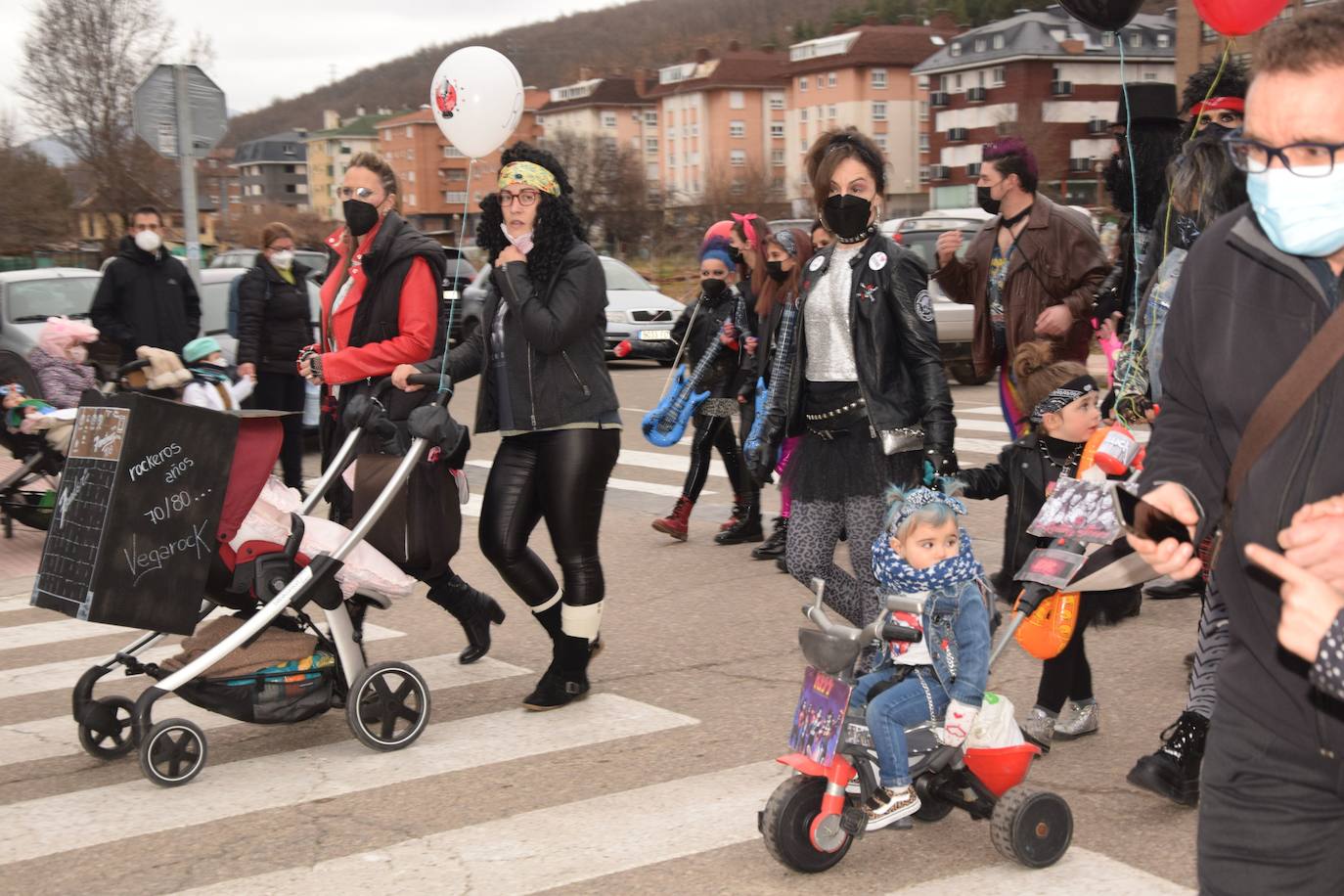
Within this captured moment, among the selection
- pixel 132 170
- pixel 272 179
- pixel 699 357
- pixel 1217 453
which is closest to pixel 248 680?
pixel 1217 453

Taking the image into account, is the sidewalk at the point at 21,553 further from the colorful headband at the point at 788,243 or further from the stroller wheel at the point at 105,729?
the colorful headband at the point at 788,243

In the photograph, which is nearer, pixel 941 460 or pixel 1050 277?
pixel 941 460

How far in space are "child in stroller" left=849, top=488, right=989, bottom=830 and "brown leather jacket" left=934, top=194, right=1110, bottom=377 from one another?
261 cm

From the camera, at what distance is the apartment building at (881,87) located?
11365cm

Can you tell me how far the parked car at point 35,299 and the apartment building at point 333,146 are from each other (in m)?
162

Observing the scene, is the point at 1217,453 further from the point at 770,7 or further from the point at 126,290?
the point at 770,7

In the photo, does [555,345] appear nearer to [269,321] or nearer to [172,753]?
[172,753]

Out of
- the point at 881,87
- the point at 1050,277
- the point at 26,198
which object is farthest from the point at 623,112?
the point at 1050,277

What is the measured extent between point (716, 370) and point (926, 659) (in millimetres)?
5108

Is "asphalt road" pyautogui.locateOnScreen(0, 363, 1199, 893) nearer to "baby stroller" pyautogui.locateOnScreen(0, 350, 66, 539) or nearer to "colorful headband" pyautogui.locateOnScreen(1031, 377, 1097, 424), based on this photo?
"colorful headband" pyautogui.locateOnScreen(1031, 377, 1097, 424)

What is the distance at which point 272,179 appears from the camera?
654 feet

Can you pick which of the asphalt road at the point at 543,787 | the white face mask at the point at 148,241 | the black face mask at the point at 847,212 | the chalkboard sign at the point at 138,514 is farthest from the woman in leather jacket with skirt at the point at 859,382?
the white face mask at the point at 148,241

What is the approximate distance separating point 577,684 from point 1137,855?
2.28m

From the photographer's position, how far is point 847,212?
17.0 ft
